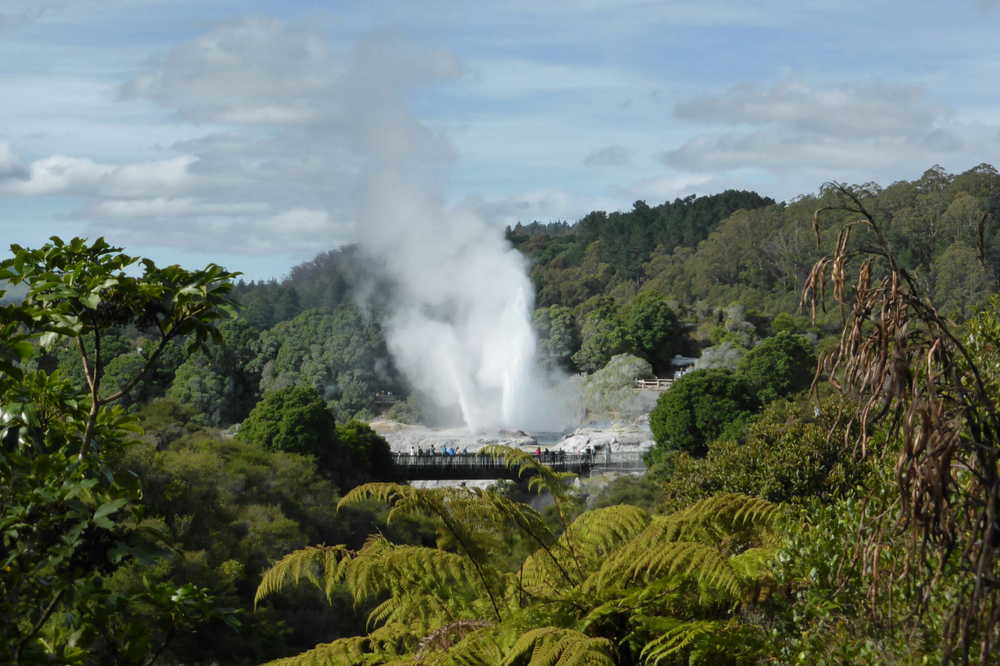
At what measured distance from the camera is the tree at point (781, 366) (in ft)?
139

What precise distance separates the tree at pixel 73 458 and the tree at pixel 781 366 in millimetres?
40570

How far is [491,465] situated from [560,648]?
25.6 meters

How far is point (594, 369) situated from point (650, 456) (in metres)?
26.8

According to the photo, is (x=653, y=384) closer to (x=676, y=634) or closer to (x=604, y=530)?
(x=604, y=530)

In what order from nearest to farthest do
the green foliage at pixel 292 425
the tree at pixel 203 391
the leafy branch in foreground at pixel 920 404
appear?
the leafy branch in foreground at pixel 920 404, the green foliage at pixel 292 425, the tree at pixel 203 391

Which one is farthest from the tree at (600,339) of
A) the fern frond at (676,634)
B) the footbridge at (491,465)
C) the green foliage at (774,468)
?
the fern frond at (676,634)

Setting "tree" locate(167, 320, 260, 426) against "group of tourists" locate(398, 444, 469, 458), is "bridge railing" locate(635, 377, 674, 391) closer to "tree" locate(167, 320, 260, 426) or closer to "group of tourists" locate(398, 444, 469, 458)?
"group of tourists" locate(398, 444, 469, 458)

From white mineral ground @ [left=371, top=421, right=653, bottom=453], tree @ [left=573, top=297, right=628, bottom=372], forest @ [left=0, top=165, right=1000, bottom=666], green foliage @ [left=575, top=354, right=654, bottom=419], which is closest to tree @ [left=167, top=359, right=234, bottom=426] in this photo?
white mineral ground @ [left=371, top=421, right=653, bottom=453]

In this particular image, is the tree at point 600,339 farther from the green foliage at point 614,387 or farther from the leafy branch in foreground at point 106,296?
the leafy branch in foreground at point 106,296

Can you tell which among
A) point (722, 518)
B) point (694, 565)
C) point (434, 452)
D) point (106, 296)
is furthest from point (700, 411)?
point (106, 296)

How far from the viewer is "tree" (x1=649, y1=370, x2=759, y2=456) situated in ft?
106

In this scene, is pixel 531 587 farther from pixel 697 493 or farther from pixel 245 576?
pixel 245 576

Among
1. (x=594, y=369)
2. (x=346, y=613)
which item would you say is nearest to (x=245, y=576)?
(x=346, y=613)

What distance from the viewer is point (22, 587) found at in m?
2.85
